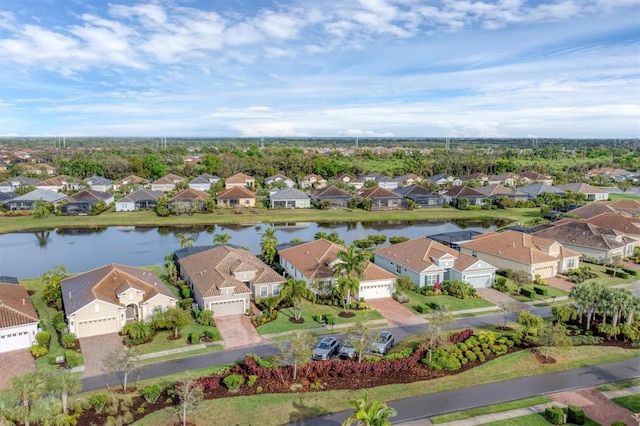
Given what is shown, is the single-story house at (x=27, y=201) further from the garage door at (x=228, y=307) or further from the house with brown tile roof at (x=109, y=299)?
the garage door at (x=228, y=307)

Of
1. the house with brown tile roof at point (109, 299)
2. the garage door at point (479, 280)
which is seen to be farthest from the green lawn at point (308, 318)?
the garage door at point (479, 280)

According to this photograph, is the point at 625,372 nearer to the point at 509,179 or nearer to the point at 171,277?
the point at 171,277

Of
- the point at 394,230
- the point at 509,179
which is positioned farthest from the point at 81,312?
the point at 509,179

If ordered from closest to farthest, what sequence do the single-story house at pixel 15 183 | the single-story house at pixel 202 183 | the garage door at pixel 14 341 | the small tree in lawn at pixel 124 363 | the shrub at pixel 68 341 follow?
the small tree in lawn at pixel 124 363, the garage door at pixel 14 341, the shrub at pixel 68 341, the single-story house at pixel 15 183, the single-story house at pixel 202 183

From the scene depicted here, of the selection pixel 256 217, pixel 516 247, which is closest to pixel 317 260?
pixel 516 247

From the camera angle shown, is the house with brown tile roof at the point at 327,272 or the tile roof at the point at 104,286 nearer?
the tile roof at the point at 104,286

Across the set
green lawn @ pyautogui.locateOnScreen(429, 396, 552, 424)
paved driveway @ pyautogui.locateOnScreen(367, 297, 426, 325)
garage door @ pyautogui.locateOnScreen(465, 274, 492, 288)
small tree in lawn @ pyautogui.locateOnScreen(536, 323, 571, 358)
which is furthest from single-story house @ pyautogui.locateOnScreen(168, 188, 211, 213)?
green lawn @ pyautogui.locateOnScreen(429, 396, 552, 424)

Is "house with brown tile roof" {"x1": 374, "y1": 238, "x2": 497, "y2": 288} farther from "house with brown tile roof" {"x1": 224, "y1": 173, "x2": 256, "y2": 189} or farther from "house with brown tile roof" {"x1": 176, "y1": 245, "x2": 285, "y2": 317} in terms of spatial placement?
"house with brown tile roof" {"x1": 224, "y1": 173, "x2": 256, "y2": 189}
